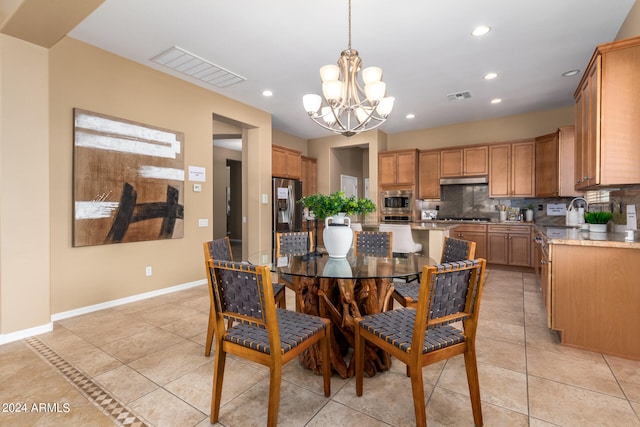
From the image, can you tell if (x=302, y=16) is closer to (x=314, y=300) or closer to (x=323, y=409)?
(x=314, y=300)

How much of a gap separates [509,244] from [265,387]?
492 cm

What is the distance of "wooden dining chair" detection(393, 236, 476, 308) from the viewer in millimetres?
2039

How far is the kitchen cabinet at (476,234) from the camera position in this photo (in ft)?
17.9

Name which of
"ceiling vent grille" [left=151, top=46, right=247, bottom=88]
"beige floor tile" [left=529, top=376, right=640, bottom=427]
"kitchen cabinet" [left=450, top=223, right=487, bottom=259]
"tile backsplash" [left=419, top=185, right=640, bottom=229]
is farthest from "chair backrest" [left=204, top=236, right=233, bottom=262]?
"tile backsplash" [left=419, top=185, right=640, bottom=229]

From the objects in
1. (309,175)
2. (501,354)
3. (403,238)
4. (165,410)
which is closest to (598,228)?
(501,354)

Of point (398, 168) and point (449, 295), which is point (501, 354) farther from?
point (398, 168)

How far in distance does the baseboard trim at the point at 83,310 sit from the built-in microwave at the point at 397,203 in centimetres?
382

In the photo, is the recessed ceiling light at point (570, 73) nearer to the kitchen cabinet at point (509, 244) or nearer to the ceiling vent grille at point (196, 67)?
the kitchen cabinet at point (509, 244)

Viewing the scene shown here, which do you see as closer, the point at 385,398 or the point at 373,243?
the point at 385,398

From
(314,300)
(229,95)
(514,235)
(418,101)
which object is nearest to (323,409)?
(314,300)

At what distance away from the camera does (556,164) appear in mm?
4906

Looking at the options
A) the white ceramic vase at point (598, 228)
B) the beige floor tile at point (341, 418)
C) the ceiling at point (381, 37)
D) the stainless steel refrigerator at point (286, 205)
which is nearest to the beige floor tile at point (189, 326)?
the beige floor tile at point (341, 418)

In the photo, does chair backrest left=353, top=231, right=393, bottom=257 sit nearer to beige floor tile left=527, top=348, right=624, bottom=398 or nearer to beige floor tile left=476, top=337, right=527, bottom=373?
beige floor tile left=476, top=337, right=527, bottom=373

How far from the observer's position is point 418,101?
484 centimetres
